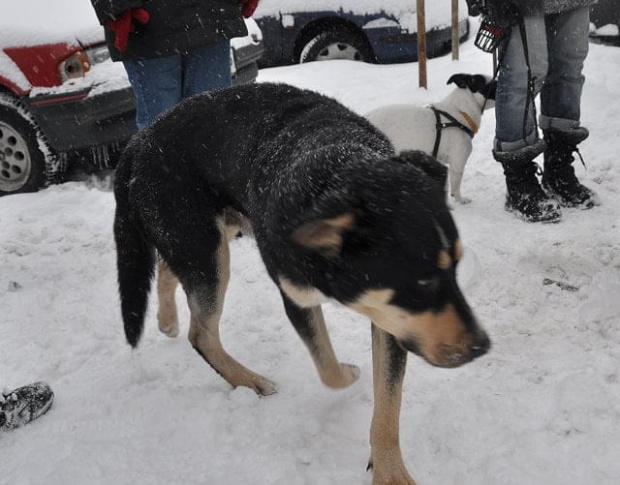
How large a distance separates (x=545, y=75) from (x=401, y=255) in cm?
274

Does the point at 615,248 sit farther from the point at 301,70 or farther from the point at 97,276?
the point at 301,70

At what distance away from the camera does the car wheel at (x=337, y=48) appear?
7648 millimetres

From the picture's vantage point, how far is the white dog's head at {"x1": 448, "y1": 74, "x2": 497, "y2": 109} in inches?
182

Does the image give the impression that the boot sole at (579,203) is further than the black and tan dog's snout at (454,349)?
Yes

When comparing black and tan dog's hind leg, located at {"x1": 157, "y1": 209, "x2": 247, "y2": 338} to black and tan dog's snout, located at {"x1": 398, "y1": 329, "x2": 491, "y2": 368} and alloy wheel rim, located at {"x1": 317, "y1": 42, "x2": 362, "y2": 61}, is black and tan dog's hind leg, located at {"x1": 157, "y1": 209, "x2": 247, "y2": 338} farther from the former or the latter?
alloy wheel rim, located at {"x1": 317, "y1": 42, "x2": 362, "y2": 61}

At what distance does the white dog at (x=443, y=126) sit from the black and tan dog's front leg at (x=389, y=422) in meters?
2.43

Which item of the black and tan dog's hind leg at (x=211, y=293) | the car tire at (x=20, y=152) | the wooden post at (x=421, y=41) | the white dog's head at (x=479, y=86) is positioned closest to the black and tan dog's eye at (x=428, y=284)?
the black and tan dog's hind leg at (x=211, y=293)

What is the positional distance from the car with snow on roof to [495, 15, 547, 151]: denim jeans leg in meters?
3.76

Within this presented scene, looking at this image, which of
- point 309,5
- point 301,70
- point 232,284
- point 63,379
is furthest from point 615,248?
point 309,5

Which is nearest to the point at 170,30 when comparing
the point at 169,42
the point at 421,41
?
the point at 169,42

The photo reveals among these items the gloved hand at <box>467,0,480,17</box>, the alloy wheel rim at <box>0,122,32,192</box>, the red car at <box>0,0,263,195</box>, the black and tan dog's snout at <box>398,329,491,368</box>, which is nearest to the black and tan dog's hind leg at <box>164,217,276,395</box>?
the black and tan dog's snout at <box>398,329,491,368</box>

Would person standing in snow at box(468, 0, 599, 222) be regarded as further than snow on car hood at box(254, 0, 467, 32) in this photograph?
No

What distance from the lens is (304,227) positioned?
5.48ft

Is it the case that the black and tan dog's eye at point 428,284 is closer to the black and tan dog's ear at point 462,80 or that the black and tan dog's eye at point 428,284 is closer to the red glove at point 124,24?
the red glove at point 124,24
